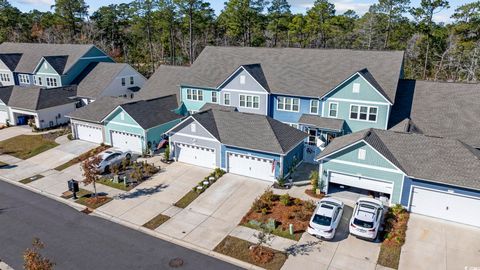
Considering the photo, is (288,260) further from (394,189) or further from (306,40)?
(306,40)

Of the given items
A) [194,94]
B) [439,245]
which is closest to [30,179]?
[194,94]

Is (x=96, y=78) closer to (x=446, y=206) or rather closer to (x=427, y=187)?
(x=427, y=187)

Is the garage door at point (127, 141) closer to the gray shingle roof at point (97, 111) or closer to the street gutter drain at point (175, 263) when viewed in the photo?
the gray shingle roof at point (97, 111)

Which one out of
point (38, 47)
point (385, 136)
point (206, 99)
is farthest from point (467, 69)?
point (38, 47)

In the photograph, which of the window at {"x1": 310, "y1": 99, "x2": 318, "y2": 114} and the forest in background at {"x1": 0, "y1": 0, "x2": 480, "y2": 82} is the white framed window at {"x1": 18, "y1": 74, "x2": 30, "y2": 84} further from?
the window at {"x1": 310, "y1": 99, "x2": 318, "y2": 114}

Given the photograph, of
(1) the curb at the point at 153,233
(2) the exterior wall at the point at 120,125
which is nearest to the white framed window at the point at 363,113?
(1) the curb at the point at 153,233
